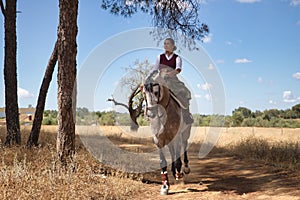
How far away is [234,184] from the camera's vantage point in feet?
23.9

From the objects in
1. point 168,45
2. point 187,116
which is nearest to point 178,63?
point 168,45

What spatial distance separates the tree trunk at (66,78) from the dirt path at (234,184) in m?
2.13

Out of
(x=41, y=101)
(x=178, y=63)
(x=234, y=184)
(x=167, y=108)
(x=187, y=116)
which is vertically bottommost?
(x=234, y=184)

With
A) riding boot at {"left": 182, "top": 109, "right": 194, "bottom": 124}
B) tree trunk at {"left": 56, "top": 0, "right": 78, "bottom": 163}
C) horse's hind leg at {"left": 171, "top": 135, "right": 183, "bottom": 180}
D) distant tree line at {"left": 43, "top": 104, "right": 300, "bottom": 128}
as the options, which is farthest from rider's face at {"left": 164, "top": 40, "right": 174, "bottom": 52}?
distant tree line at {"left": 43, "top": 104, "right": 300, "bottom": 128}

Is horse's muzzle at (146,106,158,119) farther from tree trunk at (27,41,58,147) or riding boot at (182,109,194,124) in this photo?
tree trunk at (27,41,58,147)

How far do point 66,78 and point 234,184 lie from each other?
459cm

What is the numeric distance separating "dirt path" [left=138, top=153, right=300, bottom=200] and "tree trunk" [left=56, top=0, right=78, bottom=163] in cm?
213

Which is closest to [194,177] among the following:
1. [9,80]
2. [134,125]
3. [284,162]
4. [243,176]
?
[243,176]

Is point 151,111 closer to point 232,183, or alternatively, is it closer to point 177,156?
point 177,156

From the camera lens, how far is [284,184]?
6922 millimetres

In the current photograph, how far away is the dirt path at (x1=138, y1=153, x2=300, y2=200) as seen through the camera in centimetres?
623

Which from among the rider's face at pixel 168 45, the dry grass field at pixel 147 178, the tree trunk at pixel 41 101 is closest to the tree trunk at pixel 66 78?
the dry grass field at pixel 147 178

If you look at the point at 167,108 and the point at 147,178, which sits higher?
the point at 167,108

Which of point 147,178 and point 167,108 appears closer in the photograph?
point 167,108
